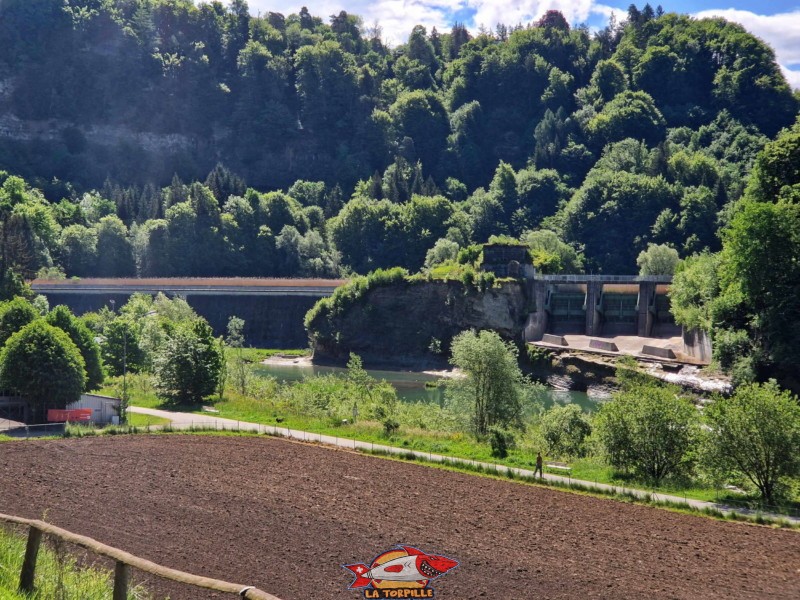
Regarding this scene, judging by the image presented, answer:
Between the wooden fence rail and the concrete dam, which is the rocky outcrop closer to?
the concrete dam

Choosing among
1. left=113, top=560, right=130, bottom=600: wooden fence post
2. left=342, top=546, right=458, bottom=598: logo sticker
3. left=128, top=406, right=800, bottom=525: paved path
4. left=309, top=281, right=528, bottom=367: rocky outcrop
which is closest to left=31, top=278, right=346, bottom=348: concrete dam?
left=309, top=281, right=528, bottom=367: rocky outcrop

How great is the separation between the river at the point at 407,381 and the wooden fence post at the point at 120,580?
65585 millimetres

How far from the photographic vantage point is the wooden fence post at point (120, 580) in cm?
1352

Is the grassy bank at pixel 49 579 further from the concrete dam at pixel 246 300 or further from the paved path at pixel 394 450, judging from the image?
the concrete dam at pixel 246 300

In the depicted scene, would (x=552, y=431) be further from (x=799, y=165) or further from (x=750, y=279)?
(x=799, y=165)

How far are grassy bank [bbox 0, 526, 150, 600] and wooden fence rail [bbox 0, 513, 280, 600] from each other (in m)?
0.26

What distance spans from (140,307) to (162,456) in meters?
63.7

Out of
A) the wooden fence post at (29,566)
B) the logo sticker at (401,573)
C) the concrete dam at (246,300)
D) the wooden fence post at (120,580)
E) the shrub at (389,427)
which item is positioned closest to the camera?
the wooden fence post at (120,580)

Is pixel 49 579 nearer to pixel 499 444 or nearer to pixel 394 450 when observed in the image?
pixel 394 450

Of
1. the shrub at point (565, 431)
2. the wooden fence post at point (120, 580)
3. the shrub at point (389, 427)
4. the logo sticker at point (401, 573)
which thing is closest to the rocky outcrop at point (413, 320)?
the shrub at point (565, 431)

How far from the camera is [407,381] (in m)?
103

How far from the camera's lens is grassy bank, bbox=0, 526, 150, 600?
14.8 m

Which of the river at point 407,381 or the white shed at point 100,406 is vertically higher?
the white shed at point 100,406

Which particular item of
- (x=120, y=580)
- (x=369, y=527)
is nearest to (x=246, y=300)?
(x=369, y=527)
